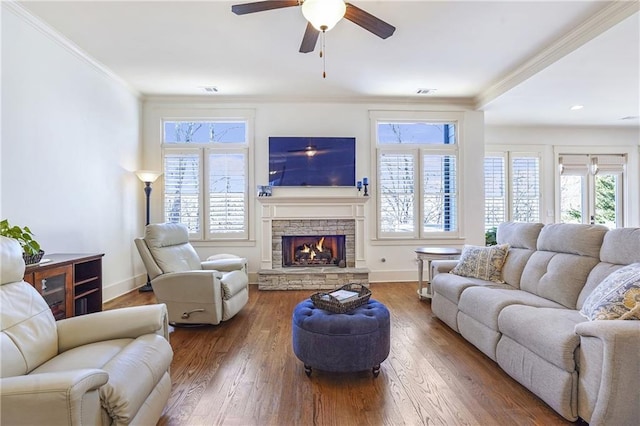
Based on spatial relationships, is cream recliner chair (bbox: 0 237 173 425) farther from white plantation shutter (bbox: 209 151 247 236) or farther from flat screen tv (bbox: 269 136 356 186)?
→ flat screen tv (bbox: 269 136 356 186)

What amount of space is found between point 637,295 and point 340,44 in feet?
10.5

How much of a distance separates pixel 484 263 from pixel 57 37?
193 inches

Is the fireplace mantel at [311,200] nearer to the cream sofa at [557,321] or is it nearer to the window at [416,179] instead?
the window at [416,179]

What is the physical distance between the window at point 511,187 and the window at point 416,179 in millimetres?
1326

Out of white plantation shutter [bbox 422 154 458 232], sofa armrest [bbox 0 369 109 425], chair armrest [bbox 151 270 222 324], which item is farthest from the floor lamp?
white plantation shutter [bbox 422 154 458 232]

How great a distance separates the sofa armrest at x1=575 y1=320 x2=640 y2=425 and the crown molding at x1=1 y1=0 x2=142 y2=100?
4.80 meters

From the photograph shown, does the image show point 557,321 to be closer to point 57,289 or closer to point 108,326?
point 108,326

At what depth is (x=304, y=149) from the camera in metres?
5.07

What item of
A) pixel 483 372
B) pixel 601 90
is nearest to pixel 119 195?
pixel 483 372

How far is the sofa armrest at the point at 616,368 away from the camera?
152cm

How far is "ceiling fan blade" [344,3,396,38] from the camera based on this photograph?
7.25 feet

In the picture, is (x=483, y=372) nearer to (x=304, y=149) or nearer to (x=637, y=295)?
(x=637, y=295)

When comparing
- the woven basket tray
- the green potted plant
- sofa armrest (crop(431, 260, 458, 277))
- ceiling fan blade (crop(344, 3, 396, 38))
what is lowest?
the woven basket tray

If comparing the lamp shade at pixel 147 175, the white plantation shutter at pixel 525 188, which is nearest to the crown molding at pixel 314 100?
the lamp shade at pixel 147 175
